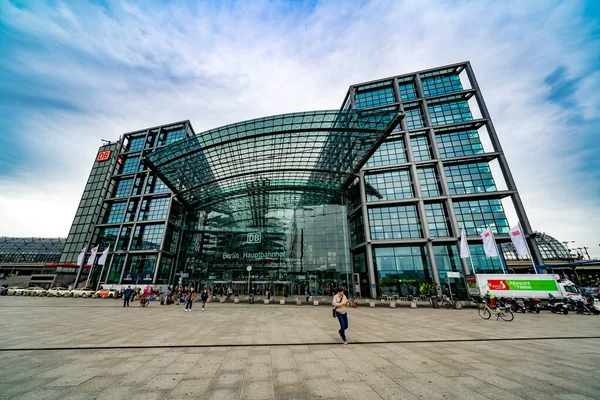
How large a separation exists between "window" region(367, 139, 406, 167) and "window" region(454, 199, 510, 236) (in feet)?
38.5

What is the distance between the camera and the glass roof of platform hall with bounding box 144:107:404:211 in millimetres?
30109

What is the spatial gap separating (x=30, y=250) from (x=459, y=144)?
13457 cm

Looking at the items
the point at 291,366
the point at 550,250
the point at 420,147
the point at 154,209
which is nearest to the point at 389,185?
the point at 420,147

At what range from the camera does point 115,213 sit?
50094mm

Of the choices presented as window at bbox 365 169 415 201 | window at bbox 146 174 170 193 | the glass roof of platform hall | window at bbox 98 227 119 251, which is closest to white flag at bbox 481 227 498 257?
window at bbox 365 169 415 201

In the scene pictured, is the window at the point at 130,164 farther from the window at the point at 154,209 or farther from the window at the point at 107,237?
the window at the point at 107,237

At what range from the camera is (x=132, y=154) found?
54406 millimetres

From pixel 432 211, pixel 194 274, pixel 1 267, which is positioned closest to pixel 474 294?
pixel 432 211

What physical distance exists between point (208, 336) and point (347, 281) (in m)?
31.3

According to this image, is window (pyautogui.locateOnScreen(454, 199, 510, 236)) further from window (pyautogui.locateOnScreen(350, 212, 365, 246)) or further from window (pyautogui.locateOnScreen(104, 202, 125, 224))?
window (pyautogui.locateOnScreen(104, 202, 125, 224))

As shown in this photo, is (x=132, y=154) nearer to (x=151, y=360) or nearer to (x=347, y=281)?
(x=347, y=281)

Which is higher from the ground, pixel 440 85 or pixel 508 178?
pixel 440 85

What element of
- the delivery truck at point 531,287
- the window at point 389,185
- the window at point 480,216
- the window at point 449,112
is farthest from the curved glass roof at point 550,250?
the delivery truck at point 531,287

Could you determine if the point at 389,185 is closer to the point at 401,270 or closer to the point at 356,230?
the point at 356,230
